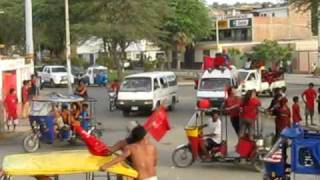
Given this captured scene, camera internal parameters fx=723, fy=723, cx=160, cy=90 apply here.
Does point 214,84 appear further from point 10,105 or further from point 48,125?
point 48,125

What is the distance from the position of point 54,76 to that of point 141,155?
4799cm

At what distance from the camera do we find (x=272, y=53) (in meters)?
71.8

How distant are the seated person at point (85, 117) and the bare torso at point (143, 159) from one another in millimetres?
11895

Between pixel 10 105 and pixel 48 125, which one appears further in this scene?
pixel 10 105

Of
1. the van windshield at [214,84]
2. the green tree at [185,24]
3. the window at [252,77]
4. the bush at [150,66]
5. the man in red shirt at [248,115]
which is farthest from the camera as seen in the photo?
the bush at [150,66]

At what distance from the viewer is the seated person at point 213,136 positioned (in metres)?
16.5

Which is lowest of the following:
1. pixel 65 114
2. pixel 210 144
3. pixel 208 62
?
pixel 210 144

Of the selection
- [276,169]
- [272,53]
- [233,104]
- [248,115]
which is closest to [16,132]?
[233,104]

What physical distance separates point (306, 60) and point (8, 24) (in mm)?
31590

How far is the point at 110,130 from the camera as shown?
2562cm

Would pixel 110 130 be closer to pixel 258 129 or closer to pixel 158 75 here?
pixel 158 75

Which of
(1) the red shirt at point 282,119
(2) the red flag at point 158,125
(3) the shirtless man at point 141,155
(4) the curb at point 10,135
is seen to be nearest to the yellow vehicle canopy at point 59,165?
(3) the shirtless man at point 141,155

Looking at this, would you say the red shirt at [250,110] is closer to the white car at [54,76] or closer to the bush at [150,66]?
the white car at [54,76]

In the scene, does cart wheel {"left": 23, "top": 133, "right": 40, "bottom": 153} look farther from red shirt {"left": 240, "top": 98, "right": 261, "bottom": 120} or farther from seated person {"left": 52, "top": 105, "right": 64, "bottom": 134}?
red shirt {"left": 240, "top": 98, "right": 261, "bottom": 120}
